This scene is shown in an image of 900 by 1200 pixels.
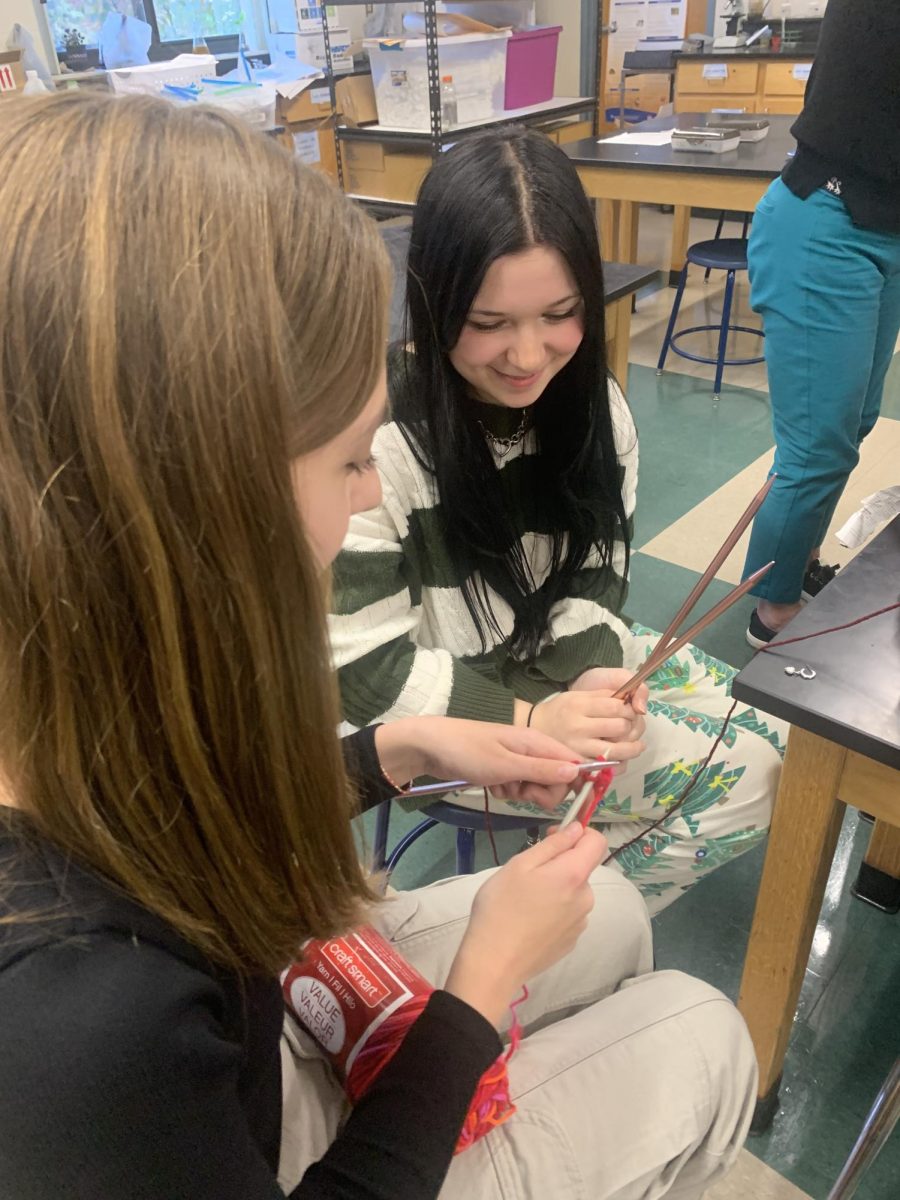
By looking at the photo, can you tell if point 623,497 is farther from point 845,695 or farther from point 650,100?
point 650,100

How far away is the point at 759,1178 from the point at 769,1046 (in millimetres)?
169

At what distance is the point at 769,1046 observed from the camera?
1055 millimetres

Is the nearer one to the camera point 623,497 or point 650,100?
point 623,497

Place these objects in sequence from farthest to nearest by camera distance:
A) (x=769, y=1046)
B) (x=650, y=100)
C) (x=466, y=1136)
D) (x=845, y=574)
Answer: (x=650, y=100) < (x=769, y=1046) < (x=845, y=574) < (x=466, y=1136)

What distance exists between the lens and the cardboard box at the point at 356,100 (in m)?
3.21

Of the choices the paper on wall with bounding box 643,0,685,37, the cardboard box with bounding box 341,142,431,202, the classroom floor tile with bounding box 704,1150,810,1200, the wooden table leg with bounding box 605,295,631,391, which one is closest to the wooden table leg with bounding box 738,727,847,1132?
the classroom floor tile with bounding box 704,1150,810,1200

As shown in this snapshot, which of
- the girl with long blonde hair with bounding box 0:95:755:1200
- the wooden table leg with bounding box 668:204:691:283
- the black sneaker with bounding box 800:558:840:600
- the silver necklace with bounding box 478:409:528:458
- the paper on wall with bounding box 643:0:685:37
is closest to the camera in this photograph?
the girl with long blonde hair with bounding box 0:95:755:1200

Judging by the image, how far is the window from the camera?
3.40m

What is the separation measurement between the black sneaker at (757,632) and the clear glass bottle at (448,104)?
2097 mm

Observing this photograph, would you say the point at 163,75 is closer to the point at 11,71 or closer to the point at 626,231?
the point at 11,71

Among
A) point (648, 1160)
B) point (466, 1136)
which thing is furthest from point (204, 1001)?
point (648, 1160)

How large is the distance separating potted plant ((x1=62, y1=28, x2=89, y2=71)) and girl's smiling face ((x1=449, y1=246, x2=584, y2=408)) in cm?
334

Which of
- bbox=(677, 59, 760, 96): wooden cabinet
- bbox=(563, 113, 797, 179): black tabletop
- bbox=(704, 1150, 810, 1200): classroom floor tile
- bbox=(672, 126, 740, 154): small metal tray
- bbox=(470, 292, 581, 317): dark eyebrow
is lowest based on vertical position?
bbox=(704, 1150, 810, 1200): classroom floor tile

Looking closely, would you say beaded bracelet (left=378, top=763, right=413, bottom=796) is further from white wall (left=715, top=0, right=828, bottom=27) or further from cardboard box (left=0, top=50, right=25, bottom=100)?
white wall (left=715, top=0, right=828, bottom=27)
